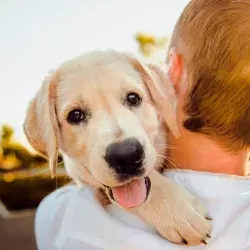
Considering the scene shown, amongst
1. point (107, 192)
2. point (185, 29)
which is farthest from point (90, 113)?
point (185, 29)

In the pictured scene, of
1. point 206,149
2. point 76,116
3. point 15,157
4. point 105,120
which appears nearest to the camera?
point 206,149

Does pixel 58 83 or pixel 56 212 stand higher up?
pixel 58 83

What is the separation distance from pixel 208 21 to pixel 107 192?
2.69 ft

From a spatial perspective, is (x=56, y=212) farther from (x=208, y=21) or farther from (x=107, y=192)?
(x=208, y=21)

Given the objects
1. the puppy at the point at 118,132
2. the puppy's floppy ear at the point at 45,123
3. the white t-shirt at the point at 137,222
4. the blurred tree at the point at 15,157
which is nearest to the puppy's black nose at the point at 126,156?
the puppy at the point at 118,132

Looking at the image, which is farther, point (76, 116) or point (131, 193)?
point (76, 116)

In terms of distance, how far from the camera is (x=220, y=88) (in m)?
2.16

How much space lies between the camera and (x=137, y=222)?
2170mm

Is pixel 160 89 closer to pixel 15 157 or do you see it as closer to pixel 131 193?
pixel 131 193

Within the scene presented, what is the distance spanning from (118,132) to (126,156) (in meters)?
0.14

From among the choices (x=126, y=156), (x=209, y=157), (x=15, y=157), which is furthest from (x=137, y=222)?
(x=15, y=157)

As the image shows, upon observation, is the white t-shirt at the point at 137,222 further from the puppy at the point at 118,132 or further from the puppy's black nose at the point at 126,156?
the puppy's black nose at the point at 126,156

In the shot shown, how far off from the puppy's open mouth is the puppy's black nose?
9 centimetres

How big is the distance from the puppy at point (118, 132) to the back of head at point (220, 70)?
0.23m
